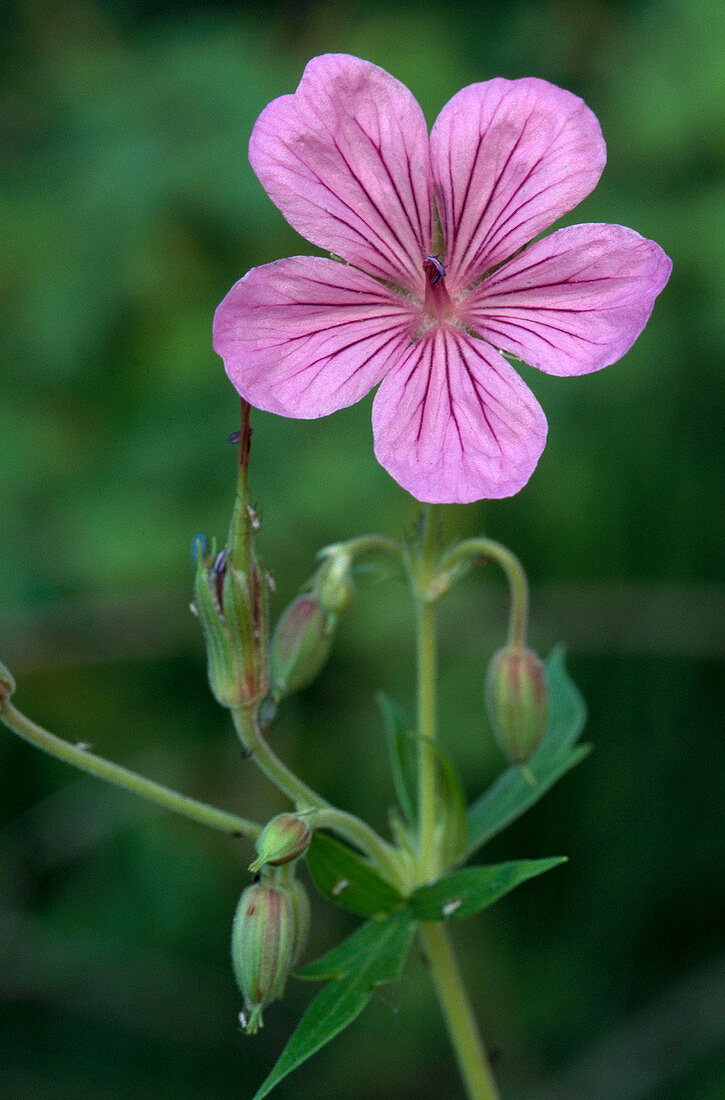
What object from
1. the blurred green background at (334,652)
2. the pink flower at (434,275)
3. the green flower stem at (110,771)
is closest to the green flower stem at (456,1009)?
the green flower stem at (110,771)

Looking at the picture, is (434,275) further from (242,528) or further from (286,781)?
(286,781)

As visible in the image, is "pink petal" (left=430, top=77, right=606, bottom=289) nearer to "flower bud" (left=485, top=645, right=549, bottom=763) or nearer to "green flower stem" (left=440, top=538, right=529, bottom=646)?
"green flower stem" (left=440, top=538, right=529, bottom=646)

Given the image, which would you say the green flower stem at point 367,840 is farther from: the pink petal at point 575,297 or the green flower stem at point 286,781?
the pink petal at point 575,297

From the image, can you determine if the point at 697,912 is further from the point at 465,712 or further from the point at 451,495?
the point at 451,495

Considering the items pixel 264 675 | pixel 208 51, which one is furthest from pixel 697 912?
pixel 208 51

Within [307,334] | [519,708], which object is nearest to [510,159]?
[307,334]
